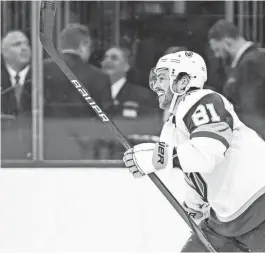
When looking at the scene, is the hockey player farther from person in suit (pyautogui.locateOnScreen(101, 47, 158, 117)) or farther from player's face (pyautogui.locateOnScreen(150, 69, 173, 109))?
person in suit (pyautogui.locateOnScreen(101, 47, 158, 117))

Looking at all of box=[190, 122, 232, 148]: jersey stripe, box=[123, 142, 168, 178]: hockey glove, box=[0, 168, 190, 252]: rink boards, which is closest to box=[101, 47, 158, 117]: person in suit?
box=[0, 168, 190, 252]: rink boards

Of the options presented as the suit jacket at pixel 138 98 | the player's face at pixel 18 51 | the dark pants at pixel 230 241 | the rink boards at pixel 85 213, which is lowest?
the rink boards at pixel 85 213

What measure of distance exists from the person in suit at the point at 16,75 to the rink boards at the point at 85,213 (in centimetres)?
65

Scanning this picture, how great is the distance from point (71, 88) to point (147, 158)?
3.36m

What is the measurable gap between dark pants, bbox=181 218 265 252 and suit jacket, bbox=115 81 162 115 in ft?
9.83

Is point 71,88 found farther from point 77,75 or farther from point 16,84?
point 16,84

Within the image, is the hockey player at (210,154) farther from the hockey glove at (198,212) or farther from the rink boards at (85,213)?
the rink boards at (85,213)

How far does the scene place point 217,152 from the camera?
2.24m

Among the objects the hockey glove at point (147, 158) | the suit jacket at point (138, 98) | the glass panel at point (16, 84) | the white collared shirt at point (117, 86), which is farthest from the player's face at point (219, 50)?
the hockey glove at point (147, 158)

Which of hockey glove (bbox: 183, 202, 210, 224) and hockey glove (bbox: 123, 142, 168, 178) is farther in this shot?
hockey glove (bbox: 183, 202, 210, 224)

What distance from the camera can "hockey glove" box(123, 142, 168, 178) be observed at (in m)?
2.32

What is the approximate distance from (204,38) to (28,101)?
119 centimetres

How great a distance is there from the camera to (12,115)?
5.59 meters

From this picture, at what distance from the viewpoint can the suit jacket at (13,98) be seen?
5.57 m
